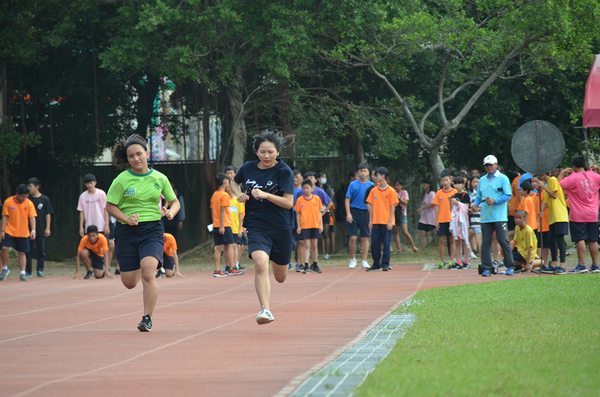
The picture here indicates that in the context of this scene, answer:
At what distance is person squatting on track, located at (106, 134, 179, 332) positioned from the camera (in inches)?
273

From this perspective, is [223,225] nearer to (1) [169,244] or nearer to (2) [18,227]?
(1) [169,244]

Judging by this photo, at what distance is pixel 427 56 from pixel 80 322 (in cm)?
1503

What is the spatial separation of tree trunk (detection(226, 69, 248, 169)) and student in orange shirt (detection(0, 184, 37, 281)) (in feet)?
20.0

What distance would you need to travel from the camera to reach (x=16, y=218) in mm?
15281

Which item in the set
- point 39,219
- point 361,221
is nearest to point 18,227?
point 39,219

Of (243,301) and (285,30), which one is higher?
(285,30)

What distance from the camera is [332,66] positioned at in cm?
2100

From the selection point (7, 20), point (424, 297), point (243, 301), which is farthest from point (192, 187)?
point (424, 297)

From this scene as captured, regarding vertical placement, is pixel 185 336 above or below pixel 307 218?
below

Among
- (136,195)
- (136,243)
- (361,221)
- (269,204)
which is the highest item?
(136,195)

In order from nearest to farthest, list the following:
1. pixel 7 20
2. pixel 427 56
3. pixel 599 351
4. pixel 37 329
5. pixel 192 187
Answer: pixel 599 351 < pixel 37 329 < pixel 7 20 < pixel 427 56 < pixel 192 187

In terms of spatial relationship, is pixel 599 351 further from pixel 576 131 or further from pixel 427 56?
pixel 576 131

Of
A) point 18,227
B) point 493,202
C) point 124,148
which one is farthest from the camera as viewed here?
point 18,227

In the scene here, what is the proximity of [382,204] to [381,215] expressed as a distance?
0.22 metres
